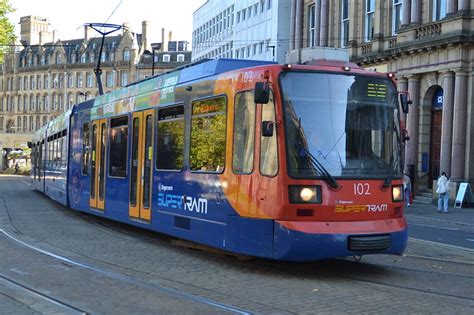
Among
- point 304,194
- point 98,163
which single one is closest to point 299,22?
point 98,163

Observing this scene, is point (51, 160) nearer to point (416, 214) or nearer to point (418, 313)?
point (416, 214)

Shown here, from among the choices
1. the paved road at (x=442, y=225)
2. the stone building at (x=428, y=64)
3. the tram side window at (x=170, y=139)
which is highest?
the stone building at (x=428, y=64)

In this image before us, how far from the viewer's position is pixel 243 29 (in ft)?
192

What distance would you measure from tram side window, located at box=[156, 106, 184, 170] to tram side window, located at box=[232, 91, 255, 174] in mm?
1776

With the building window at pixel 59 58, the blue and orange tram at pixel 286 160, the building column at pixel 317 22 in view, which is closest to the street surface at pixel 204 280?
the blue and orange tram at pixel 286 160

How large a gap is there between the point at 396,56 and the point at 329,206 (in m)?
27.9

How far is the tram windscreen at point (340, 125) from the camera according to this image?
29.3ft

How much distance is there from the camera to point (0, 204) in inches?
932

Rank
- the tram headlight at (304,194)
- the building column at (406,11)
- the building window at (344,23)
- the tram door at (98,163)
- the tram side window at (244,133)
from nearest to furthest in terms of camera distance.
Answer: the tram headlight at (304,194) → the tram side window at (244,133) → the tram door at (98,163) → the building column at (406,11) → the building window at (344,23)

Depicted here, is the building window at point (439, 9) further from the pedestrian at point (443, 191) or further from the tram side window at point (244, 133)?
the tram side window at point (244, 133)

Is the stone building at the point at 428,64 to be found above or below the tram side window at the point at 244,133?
above

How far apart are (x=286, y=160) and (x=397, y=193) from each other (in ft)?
6.27

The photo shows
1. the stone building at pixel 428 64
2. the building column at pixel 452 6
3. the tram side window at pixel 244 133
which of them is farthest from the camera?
the building column at pixel 452 6

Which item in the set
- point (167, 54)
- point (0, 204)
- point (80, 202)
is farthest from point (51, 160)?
point (167, 54)
